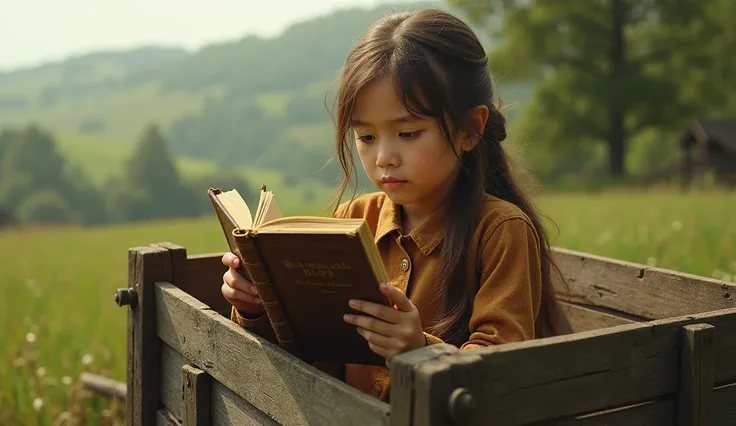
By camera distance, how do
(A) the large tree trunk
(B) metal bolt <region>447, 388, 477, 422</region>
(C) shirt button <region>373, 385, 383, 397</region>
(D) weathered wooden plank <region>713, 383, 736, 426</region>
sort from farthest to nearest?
1. (A) the large tree trunk
2. (C) shirt button <region>373, 385, 383, 397</region>
3. (D) weathered wooden plank <region>713, 383, 736, 426</region>
4. (B) metal bolt <region>447, 388, 477, 422</region>

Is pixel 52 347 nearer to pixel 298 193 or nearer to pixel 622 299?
pixel 622 299

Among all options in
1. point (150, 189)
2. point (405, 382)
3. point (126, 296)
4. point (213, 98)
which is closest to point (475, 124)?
point (405, 382)

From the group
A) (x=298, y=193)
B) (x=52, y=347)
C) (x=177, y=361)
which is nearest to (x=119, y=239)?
(x=52, y=347)

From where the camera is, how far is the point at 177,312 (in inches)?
96.9

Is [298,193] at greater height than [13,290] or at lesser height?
lesser

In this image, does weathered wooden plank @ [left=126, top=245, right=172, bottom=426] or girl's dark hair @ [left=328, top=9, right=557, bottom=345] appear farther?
weathered wooden plank @ [left=126, top=245, right=172, bottom=426]

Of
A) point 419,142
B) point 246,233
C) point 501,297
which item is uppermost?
point 419,142

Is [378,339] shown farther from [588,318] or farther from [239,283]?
[588,318]

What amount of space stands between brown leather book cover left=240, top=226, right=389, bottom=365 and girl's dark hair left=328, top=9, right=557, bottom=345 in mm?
371

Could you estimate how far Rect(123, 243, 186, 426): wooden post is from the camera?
269 cm

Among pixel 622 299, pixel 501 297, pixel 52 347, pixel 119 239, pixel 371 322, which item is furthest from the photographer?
pixel 119 239

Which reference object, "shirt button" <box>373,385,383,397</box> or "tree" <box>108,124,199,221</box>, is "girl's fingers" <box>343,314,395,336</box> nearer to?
"shirt button" <box>373,385,383,397</box>

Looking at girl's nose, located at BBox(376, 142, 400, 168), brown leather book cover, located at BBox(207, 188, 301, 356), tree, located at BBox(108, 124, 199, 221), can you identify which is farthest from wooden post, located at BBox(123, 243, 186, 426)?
tree, located at BBox(108, 124, 199, 221)

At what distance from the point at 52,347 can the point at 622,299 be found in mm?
3407
